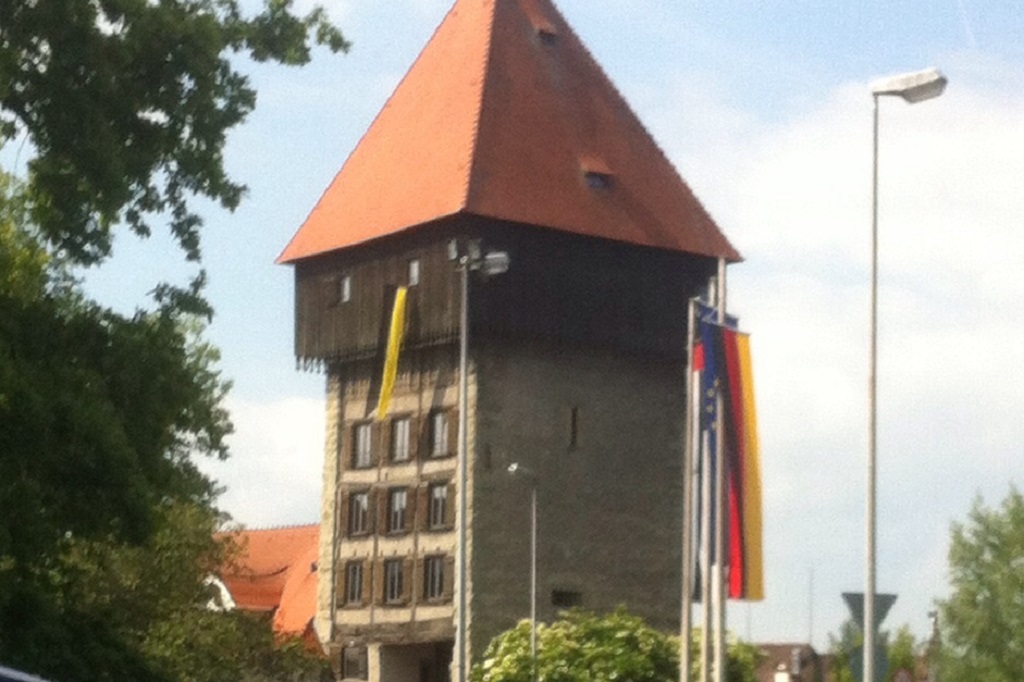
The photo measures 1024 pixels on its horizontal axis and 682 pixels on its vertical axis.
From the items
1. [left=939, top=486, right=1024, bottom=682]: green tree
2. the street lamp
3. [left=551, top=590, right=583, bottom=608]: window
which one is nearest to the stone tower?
[left=551, top=590, right=583, bottom=608]: window

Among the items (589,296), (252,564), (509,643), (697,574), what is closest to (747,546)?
(697,574)

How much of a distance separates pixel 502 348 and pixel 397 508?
681 centimetres

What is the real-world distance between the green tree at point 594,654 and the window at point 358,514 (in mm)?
8958

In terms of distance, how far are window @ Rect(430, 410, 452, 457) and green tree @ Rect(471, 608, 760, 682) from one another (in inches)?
282

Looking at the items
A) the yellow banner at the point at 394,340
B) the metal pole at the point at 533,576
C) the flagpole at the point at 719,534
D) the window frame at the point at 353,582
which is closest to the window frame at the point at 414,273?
the yellow banner at the point at 394,340

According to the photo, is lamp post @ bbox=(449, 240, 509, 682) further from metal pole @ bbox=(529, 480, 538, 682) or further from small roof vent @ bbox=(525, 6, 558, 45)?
small roof vent @ bbox=(525, 6, 558, 45)

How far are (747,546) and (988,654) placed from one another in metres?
49.1

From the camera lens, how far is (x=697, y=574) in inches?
2451

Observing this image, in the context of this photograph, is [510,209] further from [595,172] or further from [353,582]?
[353,582]

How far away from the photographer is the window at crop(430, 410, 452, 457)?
7444cm

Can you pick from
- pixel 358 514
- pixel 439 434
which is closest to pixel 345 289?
pixel 439 434

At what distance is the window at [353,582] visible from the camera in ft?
253

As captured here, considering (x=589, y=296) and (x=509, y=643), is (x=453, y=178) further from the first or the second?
(x=509, y=643)

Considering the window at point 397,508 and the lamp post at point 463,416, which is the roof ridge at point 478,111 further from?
the lamp post at point 463,416
